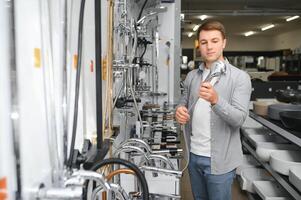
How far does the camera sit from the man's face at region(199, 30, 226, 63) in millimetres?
1568

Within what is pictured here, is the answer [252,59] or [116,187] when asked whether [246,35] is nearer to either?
[252,59]

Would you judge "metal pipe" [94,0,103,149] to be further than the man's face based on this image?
No

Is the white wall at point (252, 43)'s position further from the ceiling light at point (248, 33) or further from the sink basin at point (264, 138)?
the sink basin at point (264, 138)

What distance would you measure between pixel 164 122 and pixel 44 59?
7.35ft

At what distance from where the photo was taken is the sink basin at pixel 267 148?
114 inches

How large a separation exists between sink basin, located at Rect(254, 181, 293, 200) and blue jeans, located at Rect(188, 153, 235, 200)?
1108 mm

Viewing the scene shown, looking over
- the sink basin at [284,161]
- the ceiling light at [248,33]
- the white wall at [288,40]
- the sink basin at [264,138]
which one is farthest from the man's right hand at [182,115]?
the ceiling light at [248,33]

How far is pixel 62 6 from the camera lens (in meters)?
0.92

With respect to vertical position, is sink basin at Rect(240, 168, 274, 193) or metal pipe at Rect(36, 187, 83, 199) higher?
metal pipe at Rect(36, 187, 83, 199)

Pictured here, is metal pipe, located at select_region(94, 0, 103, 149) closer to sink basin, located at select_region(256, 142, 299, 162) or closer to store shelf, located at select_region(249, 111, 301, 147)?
store shelf, located at select_region(249, 111, 301, 147)

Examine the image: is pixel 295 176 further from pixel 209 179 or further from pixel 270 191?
pixel 209 179

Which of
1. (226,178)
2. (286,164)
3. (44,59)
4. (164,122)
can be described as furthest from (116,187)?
(164,122)

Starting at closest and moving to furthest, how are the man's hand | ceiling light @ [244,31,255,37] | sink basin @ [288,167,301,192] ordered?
the man's hand
sink basin @ [288,167,301,192]
ceiling light @ [244,31,255,37]

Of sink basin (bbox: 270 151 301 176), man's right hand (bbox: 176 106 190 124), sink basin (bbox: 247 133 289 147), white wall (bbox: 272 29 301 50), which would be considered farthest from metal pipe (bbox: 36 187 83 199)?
white wall (bbox: 272 29 301 50)
